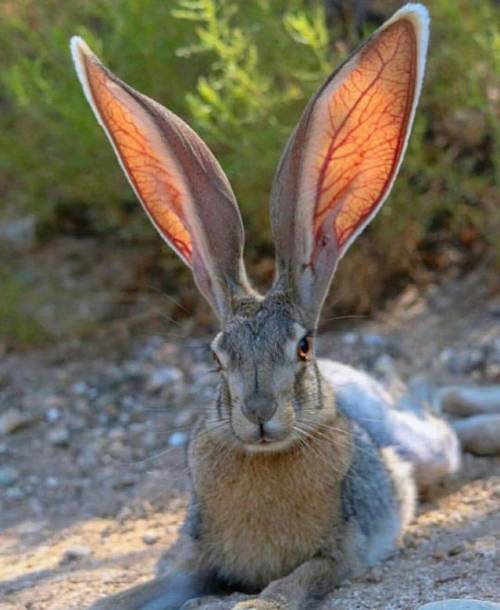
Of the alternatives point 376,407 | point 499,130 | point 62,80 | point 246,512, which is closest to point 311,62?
point 499,130

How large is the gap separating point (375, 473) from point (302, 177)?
1173 millimetres

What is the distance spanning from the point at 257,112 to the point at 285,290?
2.18 metres

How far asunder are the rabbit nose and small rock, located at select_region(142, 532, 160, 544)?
63.7 inches

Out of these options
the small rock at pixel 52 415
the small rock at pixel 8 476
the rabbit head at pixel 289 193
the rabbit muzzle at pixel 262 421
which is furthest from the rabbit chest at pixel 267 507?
the small rock at pixel 52 415

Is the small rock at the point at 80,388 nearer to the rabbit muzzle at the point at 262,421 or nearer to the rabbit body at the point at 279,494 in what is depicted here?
the rabbit body at the point at 279,494

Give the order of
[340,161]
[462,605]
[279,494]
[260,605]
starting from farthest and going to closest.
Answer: [340,161] → [279,494] → [260,605] → [462,605]

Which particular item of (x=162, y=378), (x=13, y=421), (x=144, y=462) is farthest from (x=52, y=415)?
(x=144, y=462)

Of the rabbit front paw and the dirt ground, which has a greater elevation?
the dirt ground

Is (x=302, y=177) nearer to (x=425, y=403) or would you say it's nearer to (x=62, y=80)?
(x=425, y=403)

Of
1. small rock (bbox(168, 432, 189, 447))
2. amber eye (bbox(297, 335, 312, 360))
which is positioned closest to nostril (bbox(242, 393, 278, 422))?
amber eye (bbox(297, 335, 312, 360))

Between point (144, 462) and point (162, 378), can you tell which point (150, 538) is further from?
point (162, 378)

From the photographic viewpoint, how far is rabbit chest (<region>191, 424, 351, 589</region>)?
167 inches

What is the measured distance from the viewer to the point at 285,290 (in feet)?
14.2

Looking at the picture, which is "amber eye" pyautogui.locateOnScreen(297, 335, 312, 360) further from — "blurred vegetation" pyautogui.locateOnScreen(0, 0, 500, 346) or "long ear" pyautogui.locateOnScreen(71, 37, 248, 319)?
"blurred vegetation" pyautogui.locateOnScreen(0, 0, 500, 346)
